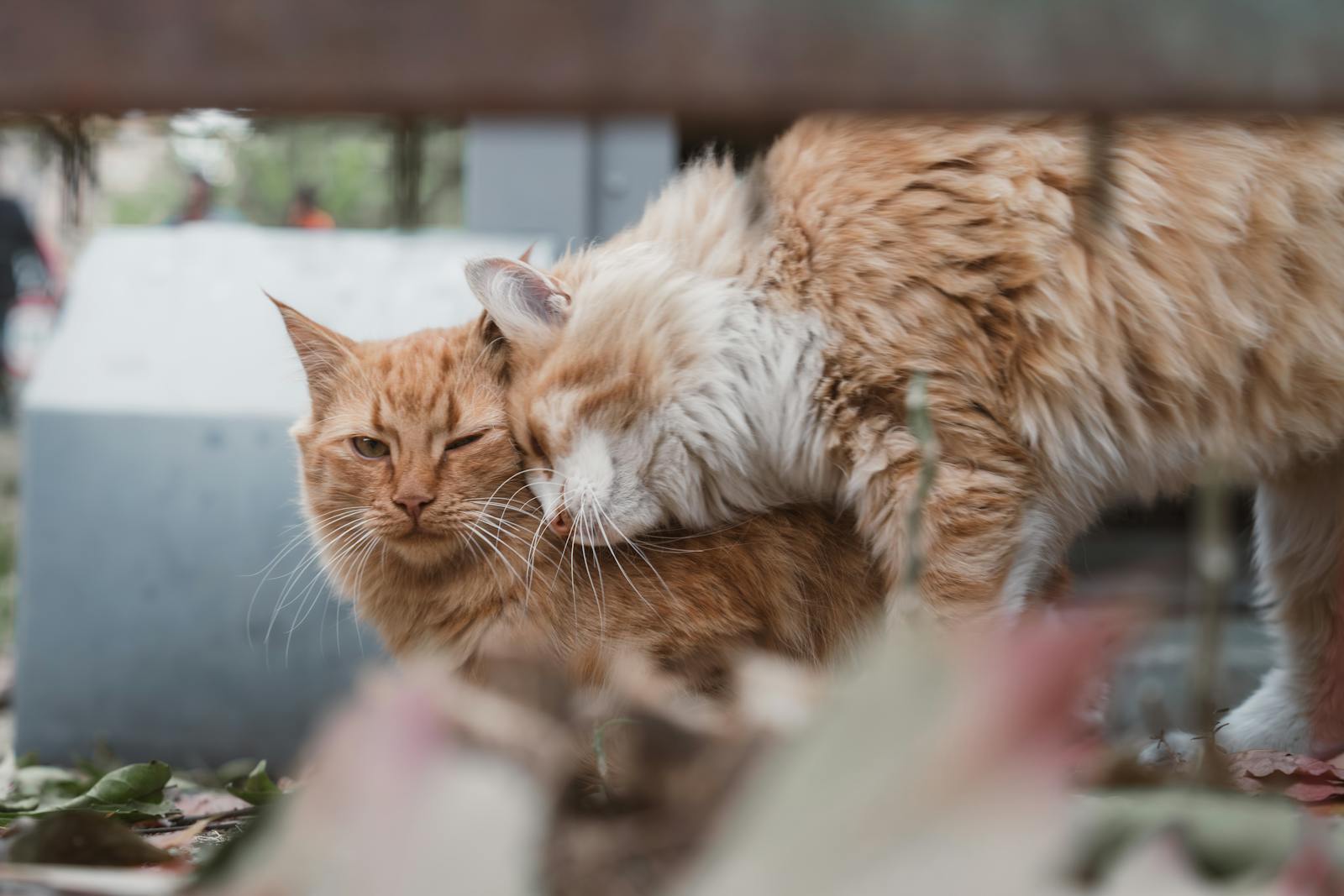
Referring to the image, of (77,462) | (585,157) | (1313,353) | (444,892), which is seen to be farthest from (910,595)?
(585,157)

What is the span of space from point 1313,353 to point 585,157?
87.4 inches

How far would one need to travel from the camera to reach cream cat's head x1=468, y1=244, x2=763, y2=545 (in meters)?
1.87

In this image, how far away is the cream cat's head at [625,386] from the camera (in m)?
1.87

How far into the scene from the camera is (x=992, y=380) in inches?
69.0

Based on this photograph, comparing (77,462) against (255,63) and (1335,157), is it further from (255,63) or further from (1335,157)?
(1335,157)

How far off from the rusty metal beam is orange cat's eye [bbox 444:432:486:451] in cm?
137

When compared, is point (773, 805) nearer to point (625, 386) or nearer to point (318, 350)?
point (625, 386)

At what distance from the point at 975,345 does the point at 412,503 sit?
3.00 ft

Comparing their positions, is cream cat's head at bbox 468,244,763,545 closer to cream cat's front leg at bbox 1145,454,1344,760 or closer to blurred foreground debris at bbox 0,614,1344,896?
cream cat's front leg at bbox 1145,454,1344,760

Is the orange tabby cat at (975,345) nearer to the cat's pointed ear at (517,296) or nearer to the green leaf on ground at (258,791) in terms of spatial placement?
the cat's pointed ear at (517,296)

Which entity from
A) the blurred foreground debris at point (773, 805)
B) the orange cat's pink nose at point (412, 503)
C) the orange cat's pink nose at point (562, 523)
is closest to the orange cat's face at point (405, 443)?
the orange cat's pink nose at point (412, 503)

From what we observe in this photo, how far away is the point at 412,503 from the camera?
6.02ft

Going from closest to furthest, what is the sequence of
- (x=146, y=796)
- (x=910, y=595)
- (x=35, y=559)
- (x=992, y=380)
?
(x=910, y=595)
(x=146, y=796)
(x=992, y=380)
(x=35, y=559)

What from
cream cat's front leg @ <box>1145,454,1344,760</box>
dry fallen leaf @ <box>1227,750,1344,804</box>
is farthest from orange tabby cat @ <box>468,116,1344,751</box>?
dry fallen leaf @ <box>1227,750,1344,804</box>
